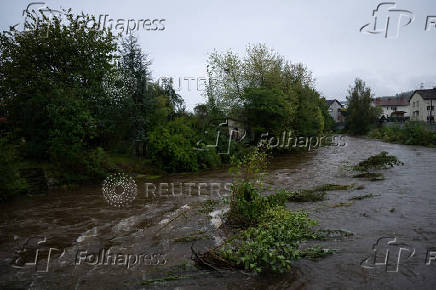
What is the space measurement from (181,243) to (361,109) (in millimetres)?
59972

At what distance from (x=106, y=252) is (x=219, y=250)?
2862mm

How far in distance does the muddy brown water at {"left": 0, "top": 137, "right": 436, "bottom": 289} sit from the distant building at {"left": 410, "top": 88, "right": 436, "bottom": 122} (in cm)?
5994

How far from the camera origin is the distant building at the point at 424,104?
2343 inches

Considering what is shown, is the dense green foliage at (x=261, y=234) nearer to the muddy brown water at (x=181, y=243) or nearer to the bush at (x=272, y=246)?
the bush at (x=272, y=246)

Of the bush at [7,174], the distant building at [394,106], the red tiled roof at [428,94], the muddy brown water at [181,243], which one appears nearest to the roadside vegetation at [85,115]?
the bush at [7,174]

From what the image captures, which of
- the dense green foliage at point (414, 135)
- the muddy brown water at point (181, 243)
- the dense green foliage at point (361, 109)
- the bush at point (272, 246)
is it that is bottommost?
the muddy brown water at point (181, 243)

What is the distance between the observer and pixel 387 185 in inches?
483

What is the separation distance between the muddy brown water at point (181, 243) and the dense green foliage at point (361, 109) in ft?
165

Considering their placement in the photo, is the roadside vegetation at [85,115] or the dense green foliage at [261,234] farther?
the roadside vegetation at [85,115]

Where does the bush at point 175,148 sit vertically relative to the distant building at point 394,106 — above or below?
below

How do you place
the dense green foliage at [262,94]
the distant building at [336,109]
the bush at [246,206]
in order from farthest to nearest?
1. the distant building at [336,109]
2. the dense green foliage at [262,94]
3. the bush at [246,206]

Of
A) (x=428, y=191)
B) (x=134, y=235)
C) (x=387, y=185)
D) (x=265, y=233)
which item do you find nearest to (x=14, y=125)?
(x=134, y=235)

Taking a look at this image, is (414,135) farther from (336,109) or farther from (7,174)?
(336,109)

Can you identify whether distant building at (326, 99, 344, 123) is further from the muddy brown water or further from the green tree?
the muddy brown water
